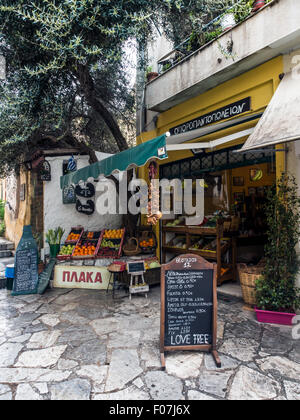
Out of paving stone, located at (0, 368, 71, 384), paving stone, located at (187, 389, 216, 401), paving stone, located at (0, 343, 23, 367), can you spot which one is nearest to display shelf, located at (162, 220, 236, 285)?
paving stone, located at (187, 389, 216, 401)

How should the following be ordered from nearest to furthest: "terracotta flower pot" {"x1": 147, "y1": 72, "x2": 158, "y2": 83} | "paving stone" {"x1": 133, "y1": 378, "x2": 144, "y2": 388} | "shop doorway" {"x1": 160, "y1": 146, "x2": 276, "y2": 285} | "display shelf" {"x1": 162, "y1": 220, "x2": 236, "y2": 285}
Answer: "paving stone" {"x1": 133, "y1": 378, "x2": 144, "y2": 388}
"display shelf" {"x1": 162, "y1": 220, "x2": 236, "y2": 285}
"shop doorway" {"x1": 160, "y1": 146, "x2": 276, "y2": 285}
"terracotta flower pot" {"x1": 147, "y1": 72, "x2": 158, "y2": 83}

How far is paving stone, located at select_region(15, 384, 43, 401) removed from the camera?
2.91 metres

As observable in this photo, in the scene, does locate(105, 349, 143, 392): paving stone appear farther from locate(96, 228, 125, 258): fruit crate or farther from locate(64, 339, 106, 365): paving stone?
locate(96, 228, 125, 258): fruit crate

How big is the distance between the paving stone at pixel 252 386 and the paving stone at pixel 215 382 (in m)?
0.08

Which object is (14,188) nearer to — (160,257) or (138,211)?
(138,211)

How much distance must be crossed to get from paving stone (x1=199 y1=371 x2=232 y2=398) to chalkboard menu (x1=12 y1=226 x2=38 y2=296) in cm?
498

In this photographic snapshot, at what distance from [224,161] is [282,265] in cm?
307

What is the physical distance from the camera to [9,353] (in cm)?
390

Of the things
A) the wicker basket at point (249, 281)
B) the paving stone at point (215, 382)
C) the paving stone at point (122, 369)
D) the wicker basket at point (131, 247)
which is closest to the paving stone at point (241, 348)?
the paving stone at point (215, 382)

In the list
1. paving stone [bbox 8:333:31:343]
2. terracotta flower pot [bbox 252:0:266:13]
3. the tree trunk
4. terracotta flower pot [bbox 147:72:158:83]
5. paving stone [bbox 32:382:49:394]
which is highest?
terracotta flower pot [bbox 147:72:158:83]

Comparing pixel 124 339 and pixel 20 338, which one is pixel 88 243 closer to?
pixel 20 338

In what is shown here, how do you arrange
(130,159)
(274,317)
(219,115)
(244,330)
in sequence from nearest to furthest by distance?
1. (244,330)
2. (274,317)
3. (130,159)
4. (219,115)

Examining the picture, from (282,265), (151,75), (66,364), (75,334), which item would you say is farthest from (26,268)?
(151,75)

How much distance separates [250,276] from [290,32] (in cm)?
426
